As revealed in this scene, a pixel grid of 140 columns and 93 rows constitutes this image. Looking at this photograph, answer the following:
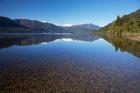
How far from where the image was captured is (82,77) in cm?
2375

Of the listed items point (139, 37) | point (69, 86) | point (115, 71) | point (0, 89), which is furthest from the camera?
point (139, 37)

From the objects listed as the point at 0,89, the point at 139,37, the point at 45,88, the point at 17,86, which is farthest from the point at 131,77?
the point at 139,37

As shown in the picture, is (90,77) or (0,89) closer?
(0,89)

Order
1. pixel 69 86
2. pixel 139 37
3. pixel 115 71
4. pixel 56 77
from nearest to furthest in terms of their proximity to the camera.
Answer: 1. pixel 69 86
2. pixel 56 77
3. pixel 115 71
4. pixel 139 37

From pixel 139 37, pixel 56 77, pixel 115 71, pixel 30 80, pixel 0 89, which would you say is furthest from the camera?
pixel 139 37

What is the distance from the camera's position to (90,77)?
23828mm

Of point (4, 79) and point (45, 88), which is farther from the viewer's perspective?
point (4, 79)

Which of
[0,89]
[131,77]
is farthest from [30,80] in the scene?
[131,77]

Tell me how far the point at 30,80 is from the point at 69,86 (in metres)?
4.44

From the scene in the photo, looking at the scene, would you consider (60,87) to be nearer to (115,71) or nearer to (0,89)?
(0,89)

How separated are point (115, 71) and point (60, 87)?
9974mm

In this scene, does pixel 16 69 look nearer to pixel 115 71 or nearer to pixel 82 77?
pixel 82 77

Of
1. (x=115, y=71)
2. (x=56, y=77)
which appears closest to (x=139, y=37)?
(x=115, y=71)

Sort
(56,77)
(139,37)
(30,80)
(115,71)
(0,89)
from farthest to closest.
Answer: (139,37) → (115,71) → (56,77) → (30,80) → (0,89)
